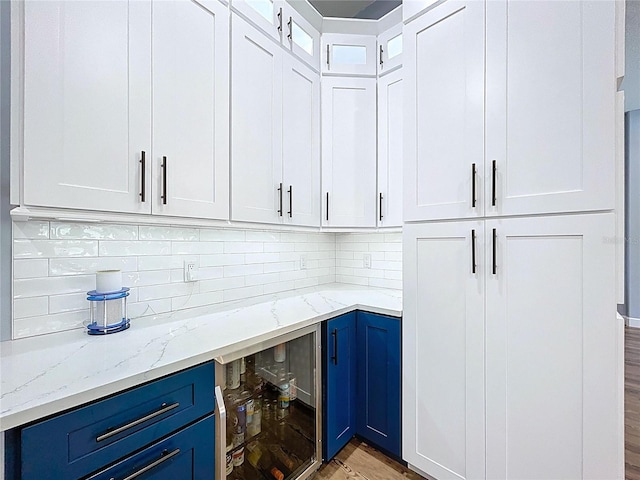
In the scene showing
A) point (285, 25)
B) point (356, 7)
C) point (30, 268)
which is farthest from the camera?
point (356, 7)

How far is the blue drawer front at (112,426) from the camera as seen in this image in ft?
2.27

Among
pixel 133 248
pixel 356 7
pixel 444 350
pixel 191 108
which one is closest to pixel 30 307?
pixel 133 248

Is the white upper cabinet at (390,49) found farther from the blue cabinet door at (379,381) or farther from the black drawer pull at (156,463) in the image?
the black drawer pull at (156,463)

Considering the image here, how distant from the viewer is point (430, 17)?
144cm

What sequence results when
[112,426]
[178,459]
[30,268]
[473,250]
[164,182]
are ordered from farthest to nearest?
1. [473,250]
2. [164,182]
3. [30,268]
4. [178,459]
5. [112,426]

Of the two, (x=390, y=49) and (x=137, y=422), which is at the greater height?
(x=390, y=49)

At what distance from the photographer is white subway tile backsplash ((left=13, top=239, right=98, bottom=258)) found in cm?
109

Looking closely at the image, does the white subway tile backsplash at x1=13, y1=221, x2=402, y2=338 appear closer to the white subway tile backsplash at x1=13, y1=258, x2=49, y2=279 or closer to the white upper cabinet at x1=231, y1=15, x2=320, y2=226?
the white subway tile backsplash at x1=13, y1=258, x2=49, y2=279

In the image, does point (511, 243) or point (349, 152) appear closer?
point (511, 243)

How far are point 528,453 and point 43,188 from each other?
6.77 feet

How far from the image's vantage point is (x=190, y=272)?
5.28 feet

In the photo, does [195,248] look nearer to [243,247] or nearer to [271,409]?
[243,247]

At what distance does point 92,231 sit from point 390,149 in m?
1.76

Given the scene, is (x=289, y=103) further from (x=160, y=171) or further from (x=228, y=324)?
(x=228, y=324)
